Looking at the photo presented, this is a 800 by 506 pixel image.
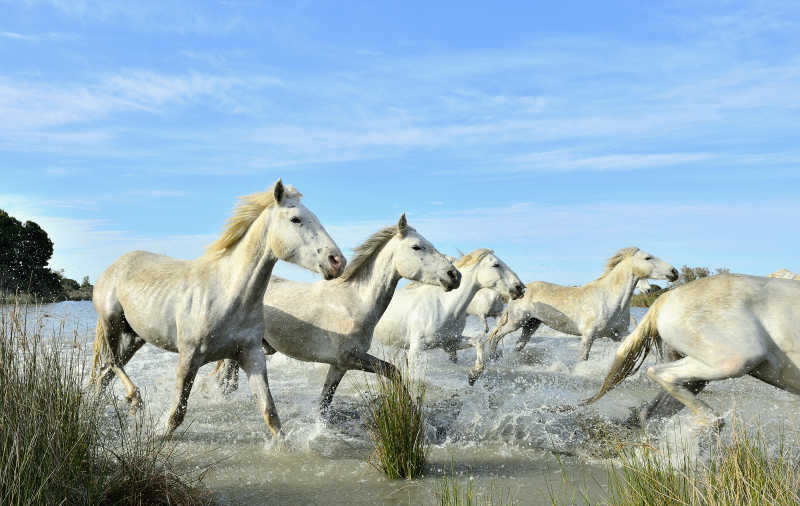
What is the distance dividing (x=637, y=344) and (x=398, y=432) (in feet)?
7.02

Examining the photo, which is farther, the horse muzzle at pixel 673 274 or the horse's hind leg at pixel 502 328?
the horse's hind leg at pixel 502 328

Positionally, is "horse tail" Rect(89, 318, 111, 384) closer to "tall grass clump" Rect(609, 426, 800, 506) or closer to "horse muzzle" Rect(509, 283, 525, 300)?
"tall grass clump" Rect(609, 426, 800, 506)

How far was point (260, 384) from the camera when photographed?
16.5 feet

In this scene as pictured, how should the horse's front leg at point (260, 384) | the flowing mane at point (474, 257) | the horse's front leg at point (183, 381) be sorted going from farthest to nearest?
the flowing mane at point (474, 257), the horse's front leg at point (183, 381), the horse's front leg at point (260, 384)

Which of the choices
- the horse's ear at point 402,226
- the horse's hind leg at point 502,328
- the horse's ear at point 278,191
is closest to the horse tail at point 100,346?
the horse's ear at point 278,191

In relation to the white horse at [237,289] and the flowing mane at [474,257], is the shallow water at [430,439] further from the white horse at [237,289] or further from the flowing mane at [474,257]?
the flowing mane at [474,257]

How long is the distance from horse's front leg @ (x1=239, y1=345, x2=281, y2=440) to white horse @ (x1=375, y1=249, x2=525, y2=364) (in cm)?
449

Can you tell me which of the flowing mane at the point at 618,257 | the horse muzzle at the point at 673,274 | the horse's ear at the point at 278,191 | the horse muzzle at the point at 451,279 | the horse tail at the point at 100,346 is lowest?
the horse tail at the point at 100,346

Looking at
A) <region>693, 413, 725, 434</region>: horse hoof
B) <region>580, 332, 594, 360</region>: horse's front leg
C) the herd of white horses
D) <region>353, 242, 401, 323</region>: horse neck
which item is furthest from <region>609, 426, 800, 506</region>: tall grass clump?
<region>580, 332, 594, 360</region>: horse's front leg

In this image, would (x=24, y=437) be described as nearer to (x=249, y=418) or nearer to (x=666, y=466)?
(x=666, y=466)

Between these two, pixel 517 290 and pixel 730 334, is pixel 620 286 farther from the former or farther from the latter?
pixel 730 334

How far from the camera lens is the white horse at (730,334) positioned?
461cm

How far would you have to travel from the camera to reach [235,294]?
5.20 meters

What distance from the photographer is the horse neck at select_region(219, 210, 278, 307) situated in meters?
5.21
